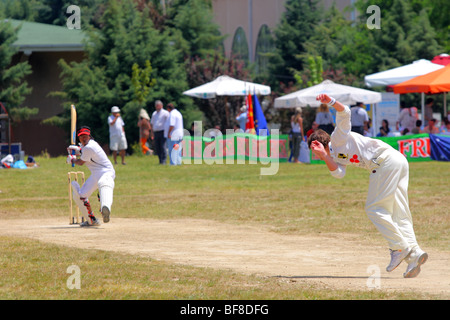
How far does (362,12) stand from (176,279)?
42078mm

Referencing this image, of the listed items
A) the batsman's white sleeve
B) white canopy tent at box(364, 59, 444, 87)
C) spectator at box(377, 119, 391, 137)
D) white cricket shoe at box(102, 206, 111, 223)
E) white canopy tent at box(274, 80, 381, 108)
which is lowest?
white cricket shoe at box(102, 206, 111, 223)

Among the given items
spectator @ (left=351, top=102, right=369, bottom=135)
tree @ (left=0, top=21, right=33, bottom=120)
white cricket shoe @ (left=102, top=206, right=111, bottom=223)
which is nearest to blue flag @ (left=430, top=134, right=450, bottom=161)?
spectator @ (left=351, top=102, right=369, bottom=135)

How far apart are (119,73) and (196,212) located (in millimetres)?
22456

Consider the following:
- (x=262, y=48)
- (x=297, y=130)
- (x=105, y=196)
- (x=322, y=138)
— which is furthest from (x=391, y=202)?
(x=262, y=48)

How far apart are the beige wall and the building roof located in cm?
1468

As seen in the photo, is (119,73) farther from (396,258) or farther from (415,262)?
(415,262)

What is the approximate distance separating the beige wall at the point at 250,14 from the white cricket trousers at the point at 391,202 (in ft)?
149

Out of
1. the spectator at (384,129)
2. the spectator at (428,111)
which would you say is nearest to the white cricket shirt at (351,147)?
the spectator at (384,129)

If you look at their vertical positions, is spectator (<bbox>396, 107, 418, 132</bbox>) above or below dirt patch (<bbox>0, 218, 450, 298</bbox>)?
above

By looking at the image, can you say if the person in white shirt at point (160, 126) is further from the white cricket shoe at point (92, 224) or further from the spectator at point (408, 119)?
the white cricket shoe at point (92, 224)

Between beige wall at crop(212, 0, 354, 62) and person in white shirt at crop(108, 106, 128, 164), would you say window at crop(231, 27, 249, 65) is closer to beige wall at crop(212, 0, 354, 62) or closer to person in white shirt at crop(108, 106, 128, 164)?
beige wall at crop(212, 0, 354, 62)

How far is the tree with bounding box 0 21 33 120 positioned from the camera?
3812 cm
